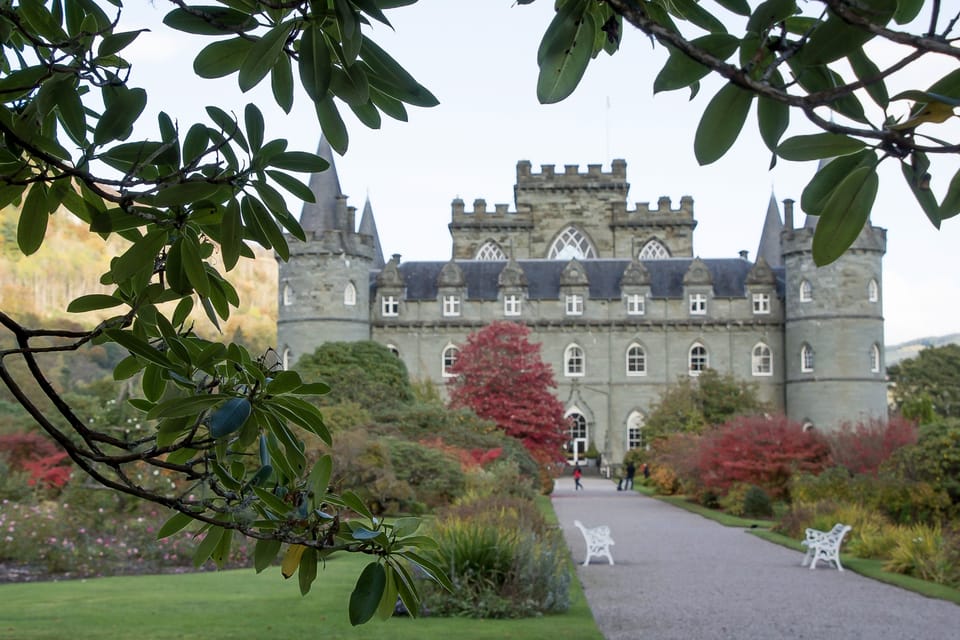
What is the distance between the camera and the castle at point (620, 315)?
4475cm

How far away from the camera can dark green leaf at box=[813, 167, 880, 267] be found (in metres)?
1.47

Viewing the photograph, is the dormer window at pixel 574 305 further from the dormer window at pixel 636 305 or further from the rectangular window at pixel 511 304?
the rectangular window at pixel 511 304

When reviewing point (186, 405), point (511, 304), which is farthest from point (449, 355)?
point (186, 405)

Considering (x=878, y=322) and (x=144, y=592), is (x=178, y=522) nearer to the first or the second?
(x=144, y=592)

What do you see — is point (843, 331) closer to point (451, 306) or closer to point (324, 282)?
point (451, 306)

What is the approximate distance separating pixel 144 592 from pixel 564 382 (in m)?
36.9

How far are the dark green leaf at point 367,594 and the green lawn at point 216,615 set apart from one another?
7.31 meters

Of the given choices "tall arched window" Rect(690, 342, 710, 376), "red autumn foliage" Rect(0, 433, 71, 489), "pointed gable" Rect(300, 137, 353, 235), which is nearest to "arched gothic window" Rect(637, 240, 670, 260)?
"tall arched window" Rect(690, 342, 710, 376)

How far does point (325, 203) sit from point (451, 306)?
741 centimetres

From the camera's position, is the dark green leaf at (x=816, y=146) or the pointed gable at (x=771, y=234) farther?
the pointed gable at (x=771, y=234)

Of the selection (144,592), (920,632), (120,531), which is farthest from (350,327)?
(920,632)

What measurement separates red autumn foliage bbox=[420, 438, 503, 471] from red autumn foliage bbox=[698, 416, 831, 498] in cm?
549

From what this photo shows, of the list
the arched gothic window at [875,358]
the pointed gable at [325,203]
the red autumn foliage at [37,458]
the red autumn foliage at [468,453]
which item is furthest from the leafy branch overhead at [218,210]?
the arched gothic window at [875,358]

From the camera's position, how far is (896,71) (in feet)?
4.60
